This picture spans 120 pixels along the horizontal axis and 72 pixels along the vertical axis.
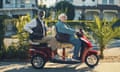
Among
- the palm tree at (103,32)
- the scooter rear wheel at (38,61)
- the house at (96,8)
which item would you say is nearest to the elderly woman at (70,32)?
the scooter rear wheel at (38,61)

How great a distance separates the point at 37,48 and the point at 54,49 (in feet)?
1.64

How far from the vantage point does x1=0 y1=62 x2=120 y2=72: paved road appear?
1075 cm

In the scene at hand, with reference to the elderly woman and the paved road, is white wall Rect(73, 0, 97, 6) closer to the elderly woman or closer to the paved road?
the paved road

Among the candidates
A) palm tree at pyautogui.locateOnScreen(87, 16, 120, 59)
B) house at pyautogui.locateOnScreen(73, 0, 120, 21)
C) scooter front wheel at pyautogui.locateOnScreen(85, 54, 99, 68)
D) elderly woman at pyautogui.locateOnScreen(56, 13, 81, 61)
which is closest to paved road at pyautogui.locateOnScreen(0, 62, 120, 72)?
scooter front wheel at pyautogui.locateOnScreen(85, 54, 99, 68)

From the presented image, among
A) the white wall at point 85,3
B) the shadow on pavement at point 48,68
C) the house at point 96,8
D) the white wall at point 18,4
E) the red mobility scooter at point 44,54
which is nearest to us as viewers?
the shadow on pavement at point 48,68

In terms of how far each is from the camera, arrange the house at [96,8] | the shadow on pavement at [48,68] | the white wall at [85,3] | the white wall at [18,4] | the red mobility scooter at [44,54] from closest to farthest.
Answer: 1. the shadow on pavement at [48,68]
2. the red mobility scooter at [44,54]
3. the white wall at [18,4]
4. the house at [96,8]
5. the white wall at [85,3]

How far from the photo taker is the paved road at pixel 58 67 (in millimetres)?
10750

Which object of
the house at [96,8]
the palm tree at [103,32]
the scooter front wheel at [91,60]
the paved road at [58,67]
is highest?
the palm tree at [103,32]

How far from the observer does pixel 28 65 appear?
11.6 meters

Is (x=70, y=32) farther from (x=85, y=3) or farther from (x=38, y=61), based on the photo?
(x=85, y=3)

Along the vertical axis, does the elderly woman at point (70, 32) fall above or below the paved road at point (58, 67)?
above

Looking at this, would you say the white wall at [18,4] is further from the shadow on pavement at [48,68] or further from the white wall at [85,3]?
the shadow on pavement at [48,68]

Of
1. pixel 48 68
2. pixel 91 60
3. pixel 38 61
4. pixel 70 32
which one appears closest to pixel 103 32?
pixel 91 60

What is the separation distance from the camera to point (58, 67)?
36.7 ft
